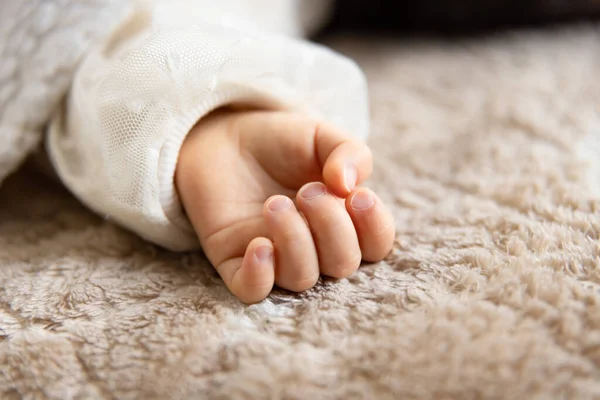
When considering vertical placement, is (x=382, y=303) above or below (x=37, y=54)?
below

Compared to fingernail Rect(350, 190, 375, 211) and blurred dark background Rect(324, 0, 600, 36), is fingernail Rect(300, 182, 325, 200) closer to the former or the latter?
fingernail Rect(350, 190, 375, 211)

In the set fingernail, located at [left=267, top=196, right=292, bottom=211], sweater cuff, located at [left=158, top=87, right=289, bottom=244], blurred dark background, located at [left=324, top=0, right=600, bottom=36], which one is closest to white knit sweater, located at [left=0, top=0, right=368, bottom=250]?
sweater cuff, located at [left=158, top=87, right=289, bottom=244]

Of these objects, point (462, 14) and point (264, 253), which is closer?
point (264, 253)

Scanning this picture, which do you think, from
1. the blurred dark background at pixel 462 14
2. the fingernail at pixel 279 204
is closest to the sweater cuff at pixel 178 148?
the fingernail at pixel 279 204

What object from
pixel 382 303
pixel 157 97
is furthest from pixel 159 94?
pixel 382 303

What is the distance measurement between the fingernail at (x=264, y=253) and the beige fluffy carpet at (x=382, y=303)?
34 mm

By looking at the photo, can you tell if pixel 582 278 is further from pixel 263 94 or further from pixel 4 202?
pixel 4 202

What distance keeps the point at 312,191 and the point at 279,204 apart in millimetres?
28

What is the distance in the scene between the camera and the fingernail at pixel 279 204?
0.39 meters

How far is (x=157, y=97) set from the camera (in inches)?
17.6

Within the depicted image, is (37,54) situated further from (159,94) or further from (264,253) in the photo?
(264,253)

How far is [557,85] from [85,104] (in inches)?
22.9

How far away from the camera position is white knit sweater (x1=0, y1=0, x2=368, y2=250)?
0.45m

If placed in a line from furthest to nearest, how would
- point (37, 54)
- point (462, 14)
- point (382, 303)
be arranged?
1. point (462, 14)
2. point (37, 54)
3. point (382, 303)
